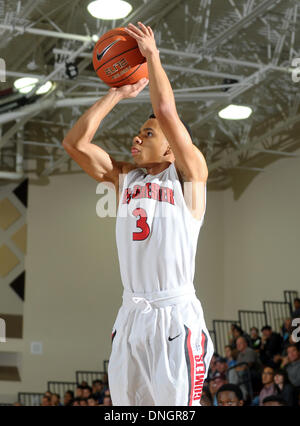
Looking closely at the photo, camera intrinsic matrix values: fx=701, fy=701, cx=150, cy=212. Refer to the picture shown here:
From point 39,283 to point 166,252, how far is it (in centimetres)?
1482

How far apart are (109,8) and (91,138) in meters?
5.82

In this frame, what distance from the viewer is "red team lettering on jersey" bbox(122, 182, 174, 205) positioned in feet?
11.4

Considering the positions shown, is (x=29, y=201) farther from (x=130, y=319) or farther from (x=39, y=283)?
(x=130, y=319)

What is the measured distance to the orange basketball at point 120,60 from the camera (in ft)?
11.8

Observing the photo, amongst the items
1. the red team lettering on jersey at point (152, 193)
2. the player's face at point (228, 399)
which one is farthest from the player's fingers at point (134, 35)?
the player's face at point (228, 399)

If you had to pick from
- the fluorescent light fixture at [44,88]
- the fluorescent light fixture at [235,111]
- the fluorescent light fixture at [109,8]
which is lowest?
the fluorescent light fixture at [109,8]

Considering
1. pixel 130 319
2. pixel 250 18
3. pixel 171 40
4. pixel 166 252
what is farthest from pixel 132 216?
pixel 171 40

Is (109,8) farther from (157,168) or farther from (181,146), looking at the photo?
(181,146)

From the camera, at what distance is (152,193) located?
3.47 meters

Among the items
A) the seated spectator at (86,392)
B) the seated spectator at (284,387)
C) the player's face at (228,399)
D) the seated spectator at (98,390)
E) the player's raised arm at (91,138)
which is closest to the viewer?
→ the player's raised arm at (91,138)

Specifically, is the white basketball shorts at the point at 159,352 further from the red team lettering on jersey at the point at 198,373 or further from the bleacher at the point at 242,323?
the bleacher at the point at 242,323

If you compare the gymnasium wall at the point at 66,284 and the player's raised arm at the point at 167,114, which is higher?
the gymnasium wall at the point at 66,284

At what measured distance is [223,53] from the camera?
13258 millimetres

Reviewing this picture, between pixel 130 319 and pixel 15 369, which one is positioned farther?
pixel 15 369
